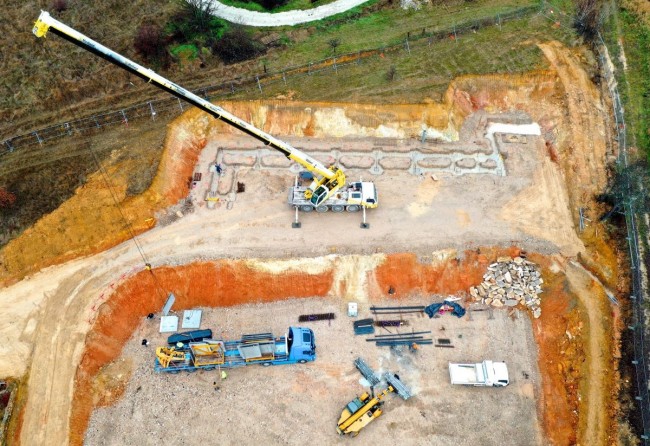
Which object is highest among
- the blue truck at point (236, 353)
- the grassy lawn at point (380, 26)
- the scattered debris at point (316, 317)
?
the grassy lawn at point (380, 26)

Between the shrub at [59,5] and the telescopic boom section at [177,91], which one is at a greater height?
the shrub at [59,5]

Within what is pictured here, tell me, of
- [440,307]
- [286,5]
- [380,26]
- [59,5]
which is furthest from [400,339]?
[59,5]

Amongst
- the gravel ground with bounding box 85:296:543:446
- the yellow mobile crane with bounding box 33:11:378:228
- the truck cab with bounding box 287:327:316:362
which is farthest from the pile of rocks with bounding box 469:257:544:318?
the truck cab with bounding box 287:327:316:362

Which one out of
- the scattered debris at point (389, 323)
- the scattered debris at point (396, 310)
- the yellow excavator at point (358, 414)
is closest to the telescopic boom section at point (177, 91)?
the scattered debris at point (396, 310)

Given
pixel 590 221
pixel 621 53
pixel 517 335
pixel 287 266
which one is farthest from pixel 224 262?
pixel 621 53

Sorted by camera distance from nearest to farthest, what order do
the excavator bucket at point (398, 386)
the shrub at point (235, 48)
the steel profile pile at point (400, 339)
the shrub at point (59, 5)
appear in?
the excavator bucket at point (398, 386), the steel profile pile at point (400, 339), the shrub at point (235, 48), the shrub at point (59, 5)

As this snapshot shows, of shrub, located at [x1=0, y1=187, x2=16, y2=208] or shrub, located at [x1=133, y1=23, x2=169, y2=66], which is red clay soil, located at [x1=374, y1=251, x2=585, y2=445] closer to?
shrub, located at [x1=0, y1=187, x2=16, y2=208]

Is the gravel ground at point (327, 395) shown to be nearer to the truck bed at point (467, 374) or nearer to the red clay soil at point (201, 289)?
the truck bed at point (467, 374)
